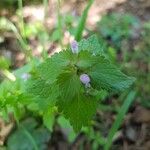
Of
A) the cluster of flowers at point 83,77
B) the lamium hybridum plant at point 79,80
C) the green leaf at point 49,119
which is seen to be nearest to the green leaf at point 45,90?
the lamium hybridum plant at point 79,80

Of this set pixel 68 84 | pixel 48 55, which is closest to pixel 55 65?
pixel 68 84

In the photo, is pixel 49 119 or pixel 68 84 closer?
pixel 68 84

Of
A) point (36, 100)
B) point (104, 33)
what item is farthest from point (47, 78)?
point (104, 33)

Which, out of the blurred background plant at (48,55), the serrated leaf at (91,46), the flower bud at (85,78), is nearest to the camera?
the flower bud at (85,78)

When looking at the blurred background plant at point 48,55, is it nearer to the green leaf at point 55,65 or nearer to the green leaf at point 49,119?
the green leaf at point 49,119

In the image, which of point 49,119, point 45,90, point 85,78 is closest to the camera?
point 85,78

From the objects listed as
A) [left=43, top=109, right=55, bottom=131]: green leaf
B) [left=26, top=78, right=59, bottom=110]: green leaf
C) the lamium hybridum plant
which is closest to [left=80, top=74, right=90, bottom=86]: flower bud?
the lamium hybridum plant

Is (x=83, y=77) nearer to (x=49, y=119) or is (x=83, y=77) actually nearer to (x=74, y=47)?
(x=74, y=47)
